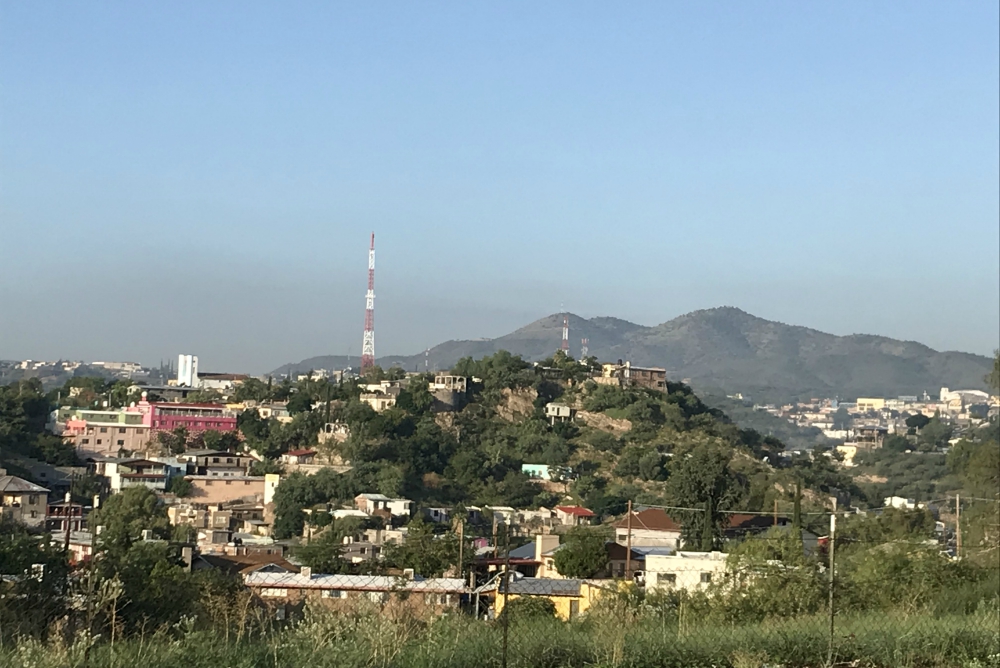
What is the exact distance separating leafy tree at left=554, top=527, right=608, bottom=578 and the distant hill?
135 metres

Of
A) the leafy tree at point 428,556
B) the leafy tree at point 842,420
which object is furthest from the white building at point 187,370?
the leafy tree at point 842,420

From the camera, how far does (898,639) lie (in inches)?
164

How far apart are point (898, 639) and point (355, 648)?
6.28 feet

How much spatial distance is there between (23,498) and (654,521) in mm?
12675

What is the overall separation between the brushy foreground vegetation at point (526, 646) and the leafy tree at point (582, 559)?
10.1 metres

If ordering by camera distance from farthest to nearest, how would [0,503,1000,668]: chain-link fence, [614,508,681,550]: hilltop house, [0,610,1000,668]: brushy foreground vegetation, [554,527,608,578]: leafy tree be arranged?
[614,508,681,550]: hilltop house
[554,527,608,578]: leafy tree
[0,503,1000,668]: chain-link fence
[0,610,1000,668]: brushy foreground vegetation

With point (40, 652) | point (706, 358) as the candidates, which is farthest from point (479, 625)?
point (706, 358)

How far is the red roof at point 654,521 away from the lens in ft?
72.9

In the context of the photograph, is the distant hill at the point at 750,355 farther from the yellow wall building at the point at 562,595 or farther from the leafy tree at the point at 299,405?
the yellow wall building at the point at 562,595

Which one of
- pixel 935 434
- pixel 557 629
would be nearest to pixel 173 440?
pixel 557 629

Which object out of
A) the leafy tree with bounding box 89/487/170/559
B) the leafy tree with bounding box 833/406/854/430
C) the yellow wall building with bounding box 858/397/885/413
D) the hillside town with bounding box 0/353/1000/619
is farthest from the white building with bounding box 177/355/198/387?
the yellow wall building with bounding box 858/397/885/413

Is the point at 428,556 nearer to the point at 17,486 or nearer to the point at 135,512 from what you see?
the point at 135,512

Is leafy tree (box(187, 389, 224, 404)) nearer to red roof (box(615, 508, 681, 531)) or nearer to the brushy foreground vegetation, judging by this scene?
red roof (box(615, 508, 681, 531))

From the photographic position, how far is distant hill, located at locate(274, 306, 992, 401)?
534ft
